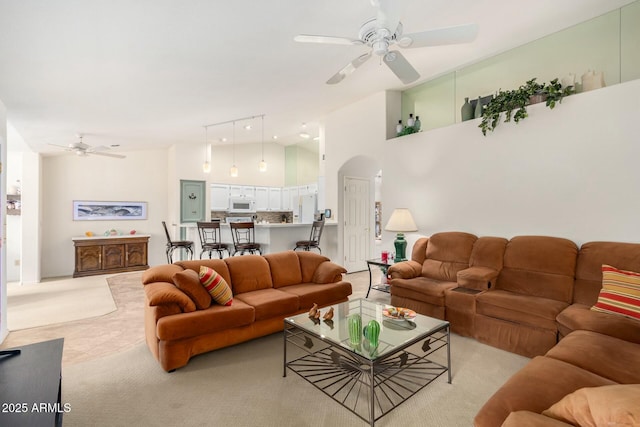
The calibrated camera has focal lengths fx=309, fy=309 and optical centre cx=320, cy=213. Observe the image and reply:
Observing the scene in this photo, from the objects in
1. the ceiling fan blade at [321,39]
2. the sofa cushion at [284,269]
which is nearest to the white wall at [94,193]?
the sofa cushion at [284,269]

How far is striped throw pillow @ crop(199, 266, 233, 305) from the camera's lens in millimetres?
2956

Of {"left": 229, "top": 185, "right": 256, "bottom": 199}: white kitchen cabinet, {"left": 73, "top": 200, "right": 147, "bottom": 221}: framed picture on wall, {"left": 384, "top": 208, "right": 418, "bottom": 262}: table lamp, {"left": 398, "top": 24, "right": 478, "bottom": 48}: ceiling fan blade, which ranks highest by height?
{"left": 398, "top": 24, "right": 478, "bottom": 48}: ceiling fan blade

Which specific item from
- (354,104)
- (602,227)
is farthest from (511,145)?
(354,104)

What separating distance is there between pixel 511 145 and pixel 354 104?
121 inches

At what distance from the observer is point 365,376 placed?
8.25 ft

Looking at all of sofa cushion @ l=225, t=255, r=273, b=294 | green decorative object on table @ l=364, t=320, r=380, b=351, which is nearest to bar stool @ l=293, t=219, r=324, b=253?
sofa cushion @ l=225, t=255, r=273, b=294

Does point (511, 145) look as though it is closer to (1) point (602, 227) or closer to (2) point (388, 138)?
(1) point (602, 227)

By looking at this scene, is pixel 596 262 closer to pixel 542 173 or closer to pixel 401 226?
pixel 542 173

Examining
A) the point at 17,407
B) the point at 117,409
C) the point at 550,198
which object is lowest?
the point at 117,409

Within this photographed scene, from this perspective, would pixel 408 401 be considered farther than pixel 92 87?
No

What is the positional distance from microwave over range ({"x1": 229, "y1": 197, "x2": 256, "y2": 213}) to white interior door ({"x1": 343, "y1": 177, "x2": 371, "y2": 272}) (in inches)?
142

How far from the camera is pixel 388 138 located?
17.9 ft

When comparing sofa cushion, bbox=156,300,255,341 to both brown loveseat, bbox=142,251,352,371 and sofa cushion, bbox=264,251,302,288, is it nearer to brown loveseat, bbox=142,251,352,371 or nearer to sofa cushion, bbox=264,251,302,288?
brown loveseat, bbox=142,251,352,371

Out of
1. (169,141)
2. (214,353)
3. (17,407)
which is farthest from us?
(169,141)
